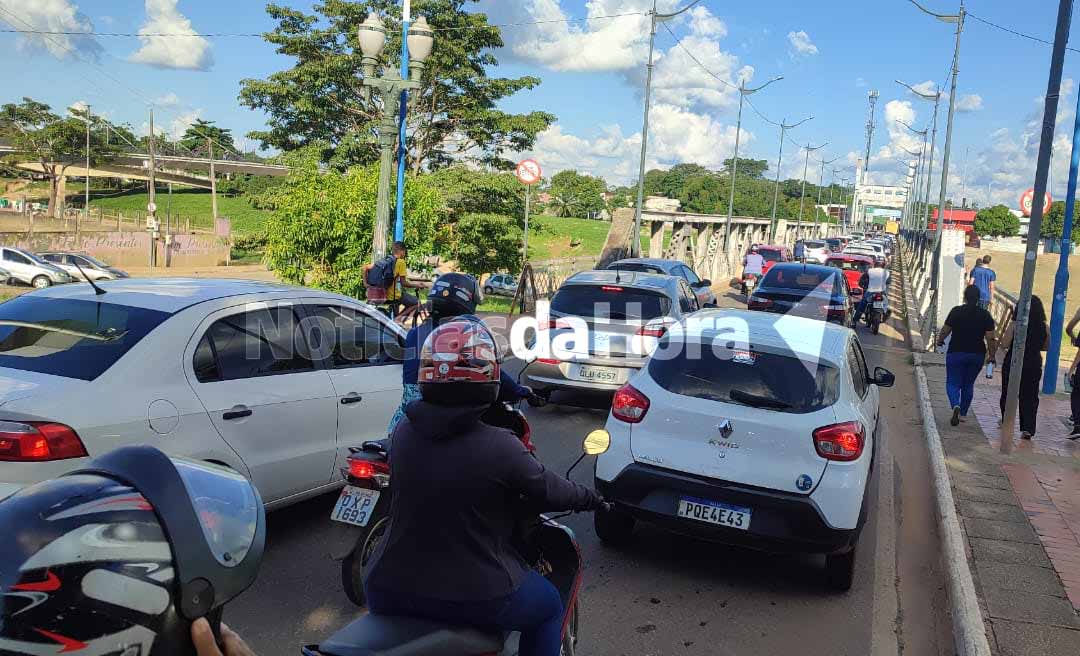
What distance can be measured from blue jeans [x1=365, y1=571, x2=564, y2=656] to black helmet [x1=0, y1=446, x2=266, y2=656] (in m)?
1.00

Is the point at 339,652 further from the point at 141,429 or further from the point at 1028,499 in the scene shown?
the point at 1028,499

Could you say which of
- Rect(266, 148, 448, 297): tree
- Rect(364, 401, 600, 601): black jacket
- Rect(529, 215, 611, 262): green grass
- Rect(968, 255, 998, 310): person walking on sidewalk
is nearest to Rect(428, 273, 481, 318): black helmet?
Rect(364, 401, 600, 601): black jacket

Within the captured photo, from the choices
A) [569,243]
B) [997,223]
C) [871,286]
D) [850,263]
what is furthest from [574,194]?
[871,286]

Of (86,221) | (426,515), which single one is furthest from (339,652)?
(86,221)

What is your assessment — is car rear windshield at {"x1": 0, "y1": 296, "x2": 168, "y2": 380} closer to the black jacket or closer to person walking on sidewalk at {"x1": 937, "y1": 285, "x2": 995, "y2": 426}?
the black jacket

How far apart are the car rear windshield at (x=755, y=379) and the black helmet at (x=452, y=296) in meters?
1.39

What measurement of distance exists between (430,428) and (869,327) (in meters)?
21.3

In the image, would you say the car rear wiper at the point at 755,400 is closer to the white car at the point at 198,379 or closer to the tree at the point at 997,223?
the white car at the point at 198,379

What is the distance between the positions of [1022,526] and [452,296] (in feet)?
15.9

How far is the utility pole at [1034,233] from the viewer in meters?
8.89

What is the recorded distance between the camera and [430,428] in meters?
2.59

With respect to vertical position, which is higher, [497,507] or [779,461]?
[497,507]

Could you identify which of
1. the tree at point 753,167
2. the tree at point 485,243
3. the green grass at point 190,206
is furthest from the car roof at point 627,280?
the tree at point 753,167

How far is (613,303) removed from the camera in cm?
1009
